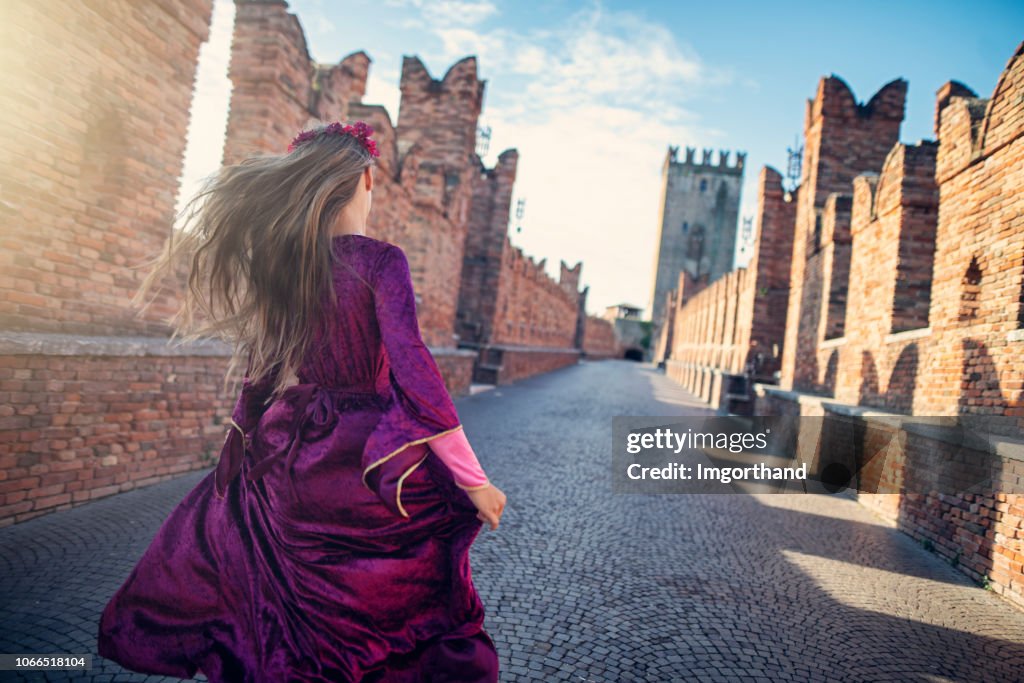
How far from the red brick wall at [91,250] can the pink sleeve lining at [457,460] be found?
11.5 ft

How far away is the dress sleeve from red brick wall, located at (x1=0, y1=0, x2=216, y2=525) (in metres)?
3.33

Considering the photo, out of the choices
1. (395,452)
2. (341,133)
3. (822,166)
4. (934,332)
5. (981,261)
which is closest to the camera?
(395,452)

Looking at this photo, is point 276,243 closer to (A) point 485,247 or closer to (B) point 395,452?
(B) point 395,452

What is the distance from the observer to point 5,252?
4.25m

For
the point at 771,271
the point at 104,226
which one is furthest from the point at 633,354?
the point at 104,226

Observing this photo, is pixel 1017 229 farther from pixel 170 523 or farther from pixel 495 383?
pixel 495 383

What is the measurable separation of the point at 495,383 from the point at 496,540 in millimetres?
13192

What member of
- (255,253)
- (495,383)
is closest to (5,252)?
(255,253)

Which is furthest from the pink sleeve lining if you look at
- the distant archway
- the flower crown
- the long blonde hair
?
the distant archway

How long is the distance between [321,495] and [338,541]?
150 mm

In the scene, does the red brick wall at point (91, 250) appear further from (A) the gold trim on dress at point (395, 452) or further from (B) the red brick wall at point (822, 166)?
(B) the red brick wall at point (822, 166)

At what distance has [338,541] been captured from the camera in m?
1.79

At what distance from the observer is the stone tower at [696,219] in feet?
234

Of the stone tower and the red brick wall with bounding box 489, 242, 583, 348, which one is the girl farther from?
the stone tower
